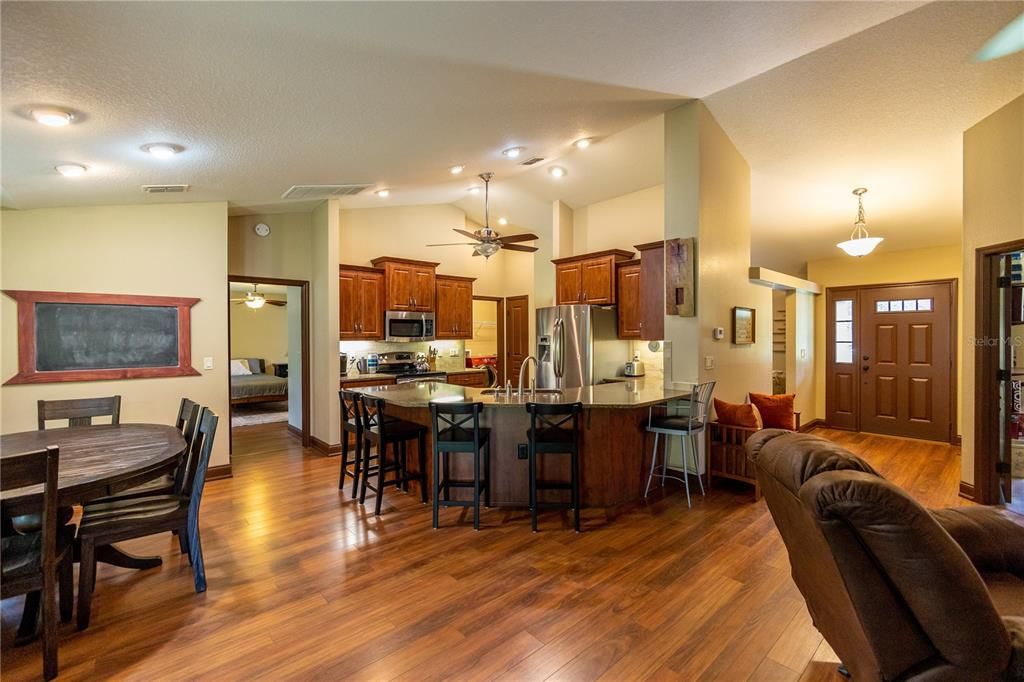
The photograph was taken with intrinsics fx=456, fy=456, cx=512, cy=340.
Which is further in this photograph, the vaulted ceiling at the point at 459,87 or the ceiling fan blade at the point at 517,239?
the ceiling fan blade at the point at 517,239

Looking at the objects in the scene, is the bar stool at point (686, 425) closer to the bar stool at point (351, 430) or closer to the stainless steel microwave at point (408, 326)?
the bar stool at point (351, 430)

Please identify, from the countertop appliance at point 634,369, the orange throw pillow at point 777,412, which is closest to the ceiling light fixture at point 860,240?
the orange throw pillow at point 777,412

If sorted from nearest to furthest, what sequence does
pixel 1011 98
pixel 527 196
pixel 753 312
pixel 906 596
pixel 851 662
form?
pixel 906 596
pixel 851 662
pixel 1011 98
pixel 753 312
pixel 527 196

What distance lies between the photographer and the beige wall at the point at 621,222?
5.87 meters

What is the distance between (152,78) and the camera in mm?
2188

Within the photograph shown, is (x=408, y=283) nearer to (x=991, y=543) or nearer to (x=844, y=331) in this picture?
(x=991, y=543)

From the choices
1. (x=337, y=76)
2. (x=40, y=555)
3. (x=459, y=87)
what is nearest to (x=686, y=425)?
(x=459, y=87)

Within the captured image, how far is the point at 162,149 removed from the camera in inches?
117

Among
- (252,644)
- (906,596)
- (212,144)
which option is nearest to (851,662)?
(906,596)

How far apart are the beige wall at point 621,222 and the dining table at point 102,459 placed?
16.9 feet

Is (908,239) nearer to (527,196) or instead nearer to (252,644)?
(527,196)

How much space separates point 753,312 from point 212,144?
5146 millimetres

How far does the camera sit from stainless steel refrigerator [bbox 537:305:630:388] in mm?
5699

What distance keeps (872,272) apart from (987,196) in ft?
10.6
